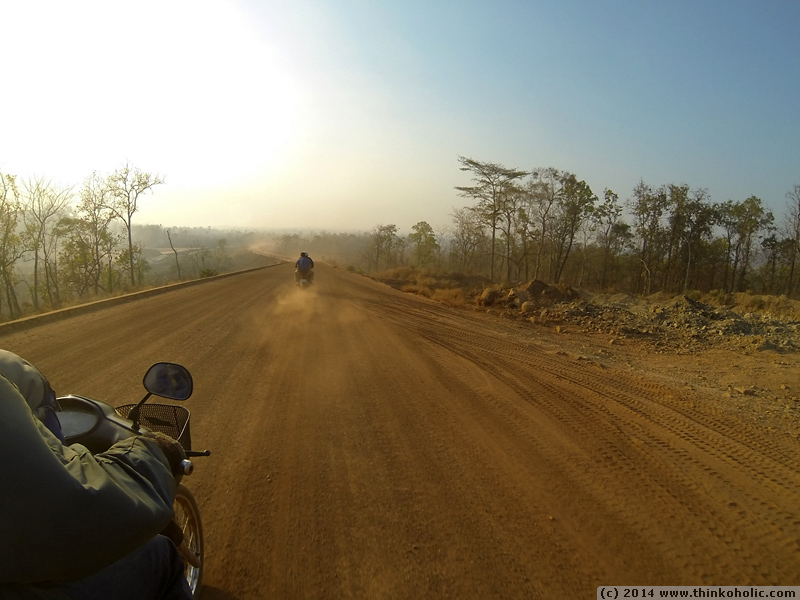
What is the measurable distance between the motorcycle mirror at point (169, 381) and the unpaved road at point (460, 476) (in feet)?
4.15

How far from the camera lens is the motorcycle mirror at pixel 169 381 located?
2.58m

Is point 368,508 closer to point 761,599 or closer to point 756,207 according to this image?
point 761,599

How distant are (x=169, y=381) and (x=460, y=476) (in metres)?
2.68

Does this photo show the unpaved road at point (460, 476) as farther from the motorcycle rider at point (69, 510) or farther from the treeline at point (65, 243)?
the treeline at point (65, 243)

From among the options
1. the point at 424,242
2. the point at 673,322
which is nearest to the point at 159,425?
the point at 673,322

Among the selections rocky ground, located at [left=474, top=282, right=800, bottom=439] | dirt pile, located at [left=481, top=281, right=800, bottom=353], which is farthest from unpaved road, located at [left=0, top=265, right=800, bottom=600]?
dirt pile, located at [left=481, top=281, right=800, bottom=353]

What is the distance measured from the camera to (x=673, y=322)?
13352mm

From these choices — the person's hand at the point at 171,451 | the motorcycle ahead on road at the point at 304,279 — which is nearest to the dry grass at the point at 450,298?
the motorcycle ahead on road at the point at 304,279

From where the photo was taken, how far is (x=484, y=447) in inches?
189

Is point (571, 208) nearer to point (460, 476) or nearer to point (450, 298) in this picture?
point (450, 298)

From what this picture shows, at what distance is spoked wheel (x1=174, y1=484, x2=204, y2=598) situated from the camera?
261 cm

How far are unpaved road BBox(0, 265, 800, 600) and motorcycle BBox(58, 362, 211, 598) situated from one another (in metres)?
0.39

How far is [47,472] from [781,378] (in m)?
9.98

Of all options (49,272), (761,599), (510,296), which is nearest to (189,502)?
(761,599)
